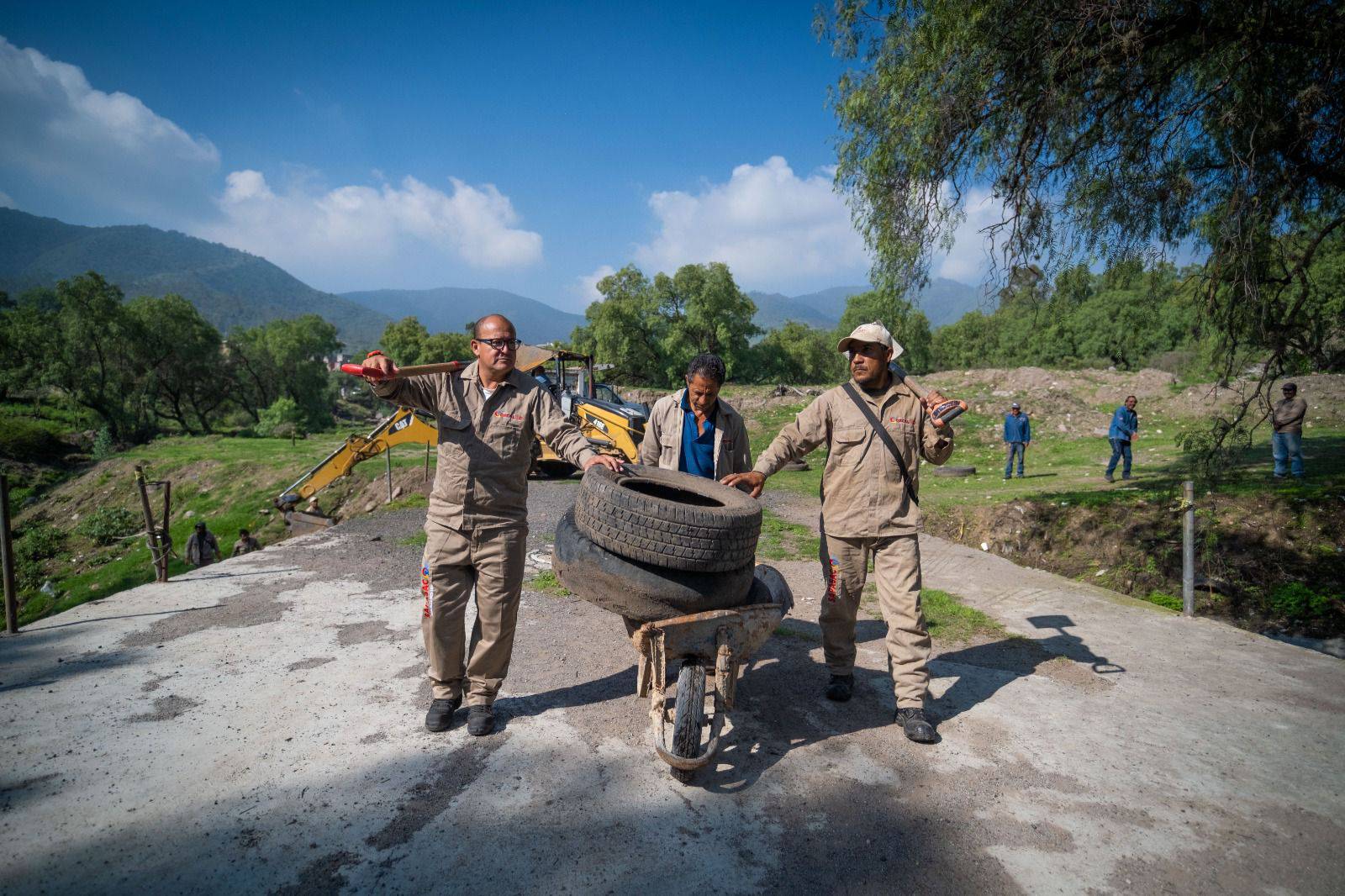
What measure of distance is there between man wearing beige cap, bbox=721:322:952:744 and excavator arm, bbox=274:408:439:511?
328 inches

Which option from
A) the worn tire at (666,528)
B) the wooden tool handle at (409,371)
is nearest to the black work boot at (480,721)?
the worn tire at (666,528)

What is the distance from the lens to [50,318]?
33844 millimetres

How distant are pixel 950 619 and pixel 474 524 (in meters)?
4.17

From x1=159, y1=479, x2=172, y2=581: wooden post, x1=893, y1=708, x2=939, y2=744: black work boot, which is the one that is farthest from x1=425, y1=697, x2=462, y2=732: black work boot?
x1=159, y1=479, x2=172, y2=581: wooden post

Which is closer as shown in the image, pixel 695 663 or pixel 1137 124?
pixel 695 663

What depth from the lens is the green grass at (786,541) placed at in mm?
→ 7957

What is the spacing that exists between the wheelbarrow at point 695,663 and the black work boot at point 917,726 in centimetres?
94

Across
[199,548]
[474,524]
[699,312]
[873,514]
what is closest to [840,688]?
[873,514]

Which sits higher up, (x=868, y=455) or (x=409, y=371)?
(x=409, y=371)

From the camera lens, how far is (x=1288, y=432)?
395 inches

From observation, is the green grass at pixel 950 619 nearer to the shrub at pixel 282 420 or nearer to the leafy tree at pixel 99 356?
the shrub at pixel 282 420

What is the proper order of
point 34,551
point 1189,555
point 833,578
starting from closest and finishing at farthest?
point 833,578
point 1189,555
point 34,551

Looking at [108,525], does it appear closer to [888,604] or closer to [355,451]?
[355,451]

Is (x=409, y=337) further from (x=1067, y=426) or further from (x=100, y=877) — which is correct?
(x=100, y=877)
